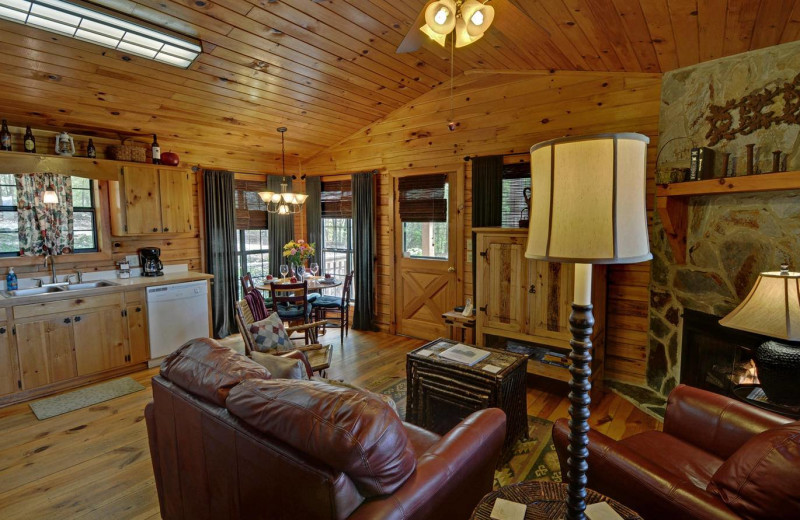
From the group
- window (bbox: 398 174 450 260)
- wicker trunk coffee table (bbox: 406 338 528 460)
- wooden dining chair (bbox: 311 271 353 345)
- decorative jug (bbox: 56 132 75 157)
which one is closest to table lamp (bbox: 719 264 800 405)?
wicker trunk coffee table (bbox: 406 338 528 460)

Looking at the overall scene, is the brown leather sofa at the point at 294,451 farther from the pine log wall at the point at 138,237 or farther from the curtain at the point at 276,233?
the curtain at the point at 276,233

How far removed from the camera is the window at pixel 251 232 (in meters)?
5.85

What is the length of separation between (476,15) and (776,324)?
2.21 meters

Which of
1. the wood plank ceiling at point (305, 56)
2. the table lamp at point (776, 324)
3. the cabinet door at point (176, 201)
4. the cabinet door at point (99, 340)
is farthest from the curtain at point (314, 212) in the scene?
the table lamp at point (776, 324)

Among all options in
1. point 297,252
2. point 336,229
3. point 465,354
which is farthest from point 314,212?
point 465,354

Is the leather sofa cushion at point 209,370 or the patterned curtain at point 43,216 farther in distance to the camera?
the patterned curtain at point 43,216

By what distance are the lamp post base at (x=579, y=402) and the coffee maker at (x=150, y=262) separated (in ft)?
16.0

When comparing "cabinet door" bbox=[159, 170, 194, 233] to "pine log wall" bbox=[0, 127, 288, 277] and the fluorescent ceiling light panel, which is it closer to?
"pine log wall" bbox=[0, 127, 288, 277]

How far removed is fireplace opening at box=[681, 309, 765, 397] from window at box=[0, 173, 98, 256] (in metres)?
5.84

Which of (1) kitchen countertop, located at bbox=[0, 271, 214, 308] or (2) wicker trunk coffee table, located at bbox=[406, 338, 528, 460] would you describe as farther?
(1) kitchen countertop, located at bbox=[0, 271, 214, 308]

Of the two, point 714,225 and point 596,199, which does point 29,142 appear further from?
point 714,225

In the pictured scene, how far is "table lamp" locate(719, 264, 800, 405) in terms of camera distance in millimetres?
1960

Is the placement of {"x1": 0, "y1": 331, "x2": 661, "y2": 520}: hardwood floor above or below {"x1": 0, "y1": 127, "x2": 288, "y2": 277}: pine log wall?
below

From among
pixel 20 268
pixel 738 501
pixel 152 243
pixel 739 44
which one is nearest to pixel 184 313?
pixel 152 243
